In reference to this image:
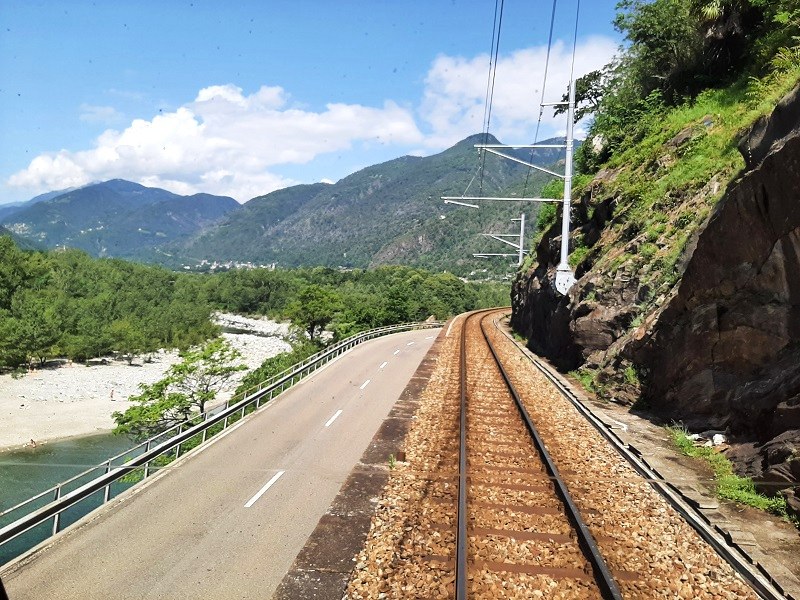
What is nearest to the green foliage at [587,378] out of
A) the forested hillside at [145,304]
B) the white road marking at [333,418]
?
the white road marking at [333,418]

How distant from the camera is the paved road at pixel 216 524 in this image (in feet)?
23.9

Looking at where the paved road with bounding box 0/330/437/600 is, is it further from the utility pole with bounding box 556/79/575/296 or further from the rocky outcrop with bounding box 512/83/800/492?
the utility pole with bounding box 556/79/575/296

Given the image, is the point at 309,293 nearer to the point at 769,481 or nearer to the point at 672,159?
the point at 672,159

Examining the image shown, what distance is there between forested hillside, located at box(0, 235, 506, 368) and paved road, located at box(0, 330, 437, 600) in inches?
1996

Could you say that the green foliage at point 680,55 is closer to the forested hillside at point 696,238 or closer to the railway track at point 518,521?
the forested hillside at point 696,238

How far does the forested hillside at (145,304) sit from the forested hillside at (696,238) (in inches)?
1592

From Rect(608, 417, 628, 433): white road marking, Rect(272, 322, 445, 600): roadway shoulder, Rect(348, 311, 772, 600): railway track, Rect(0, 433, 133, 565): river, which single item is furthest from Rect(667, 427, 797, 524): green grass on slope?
Rect(0, 433, 133, 565): river

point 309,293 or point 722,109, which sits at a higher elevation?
point 722,109

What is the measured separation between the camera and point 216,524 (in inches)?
360

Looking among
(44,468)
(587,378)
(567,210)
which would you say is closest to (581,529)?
(587,378)

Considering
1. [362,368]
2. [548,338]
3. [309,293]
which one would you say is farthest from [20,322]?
[548,338]

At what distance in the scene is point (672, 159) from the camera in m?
20.3

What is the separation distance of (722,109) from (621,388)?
39.2 ft

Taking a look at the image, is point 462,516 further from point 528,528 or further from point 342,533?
point 342,533
